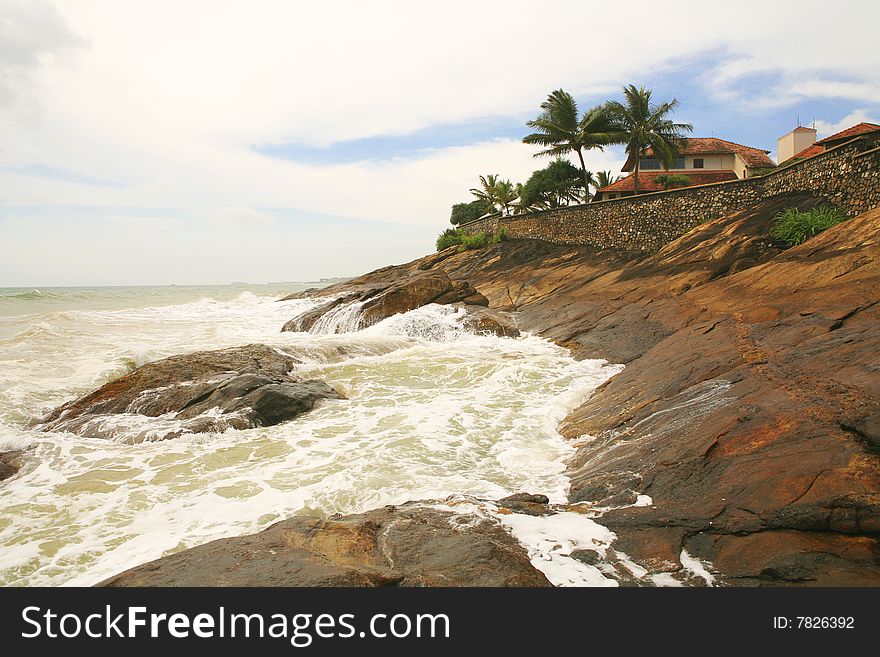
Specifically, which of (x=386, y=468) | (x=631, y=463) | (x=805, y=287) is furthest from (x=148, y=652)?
(x=805, y=287)

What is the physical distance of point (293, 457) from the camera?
7.12m

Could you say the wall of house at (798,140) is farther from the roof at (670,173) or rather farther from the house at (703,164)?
the roof at (670,173)

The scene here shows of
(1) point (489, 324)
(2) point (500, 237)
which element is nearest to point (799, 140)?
(2) point (500, 237)

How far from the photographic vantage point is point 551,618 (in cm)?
293

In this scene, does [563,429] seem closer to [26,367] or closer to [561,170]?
[26,367]

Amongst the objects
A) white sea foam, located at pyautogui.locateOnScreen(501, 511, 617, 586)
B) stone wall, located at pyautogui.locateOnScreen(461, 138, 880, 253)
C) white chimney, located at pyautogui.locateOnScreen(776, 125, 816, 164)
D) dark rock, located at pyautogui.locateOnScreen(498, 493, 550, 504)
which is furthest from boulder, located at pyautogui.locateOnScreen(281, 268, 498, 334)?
white chimney, located at pyautogui.locateOnScreen(776, 125, 816, 164)

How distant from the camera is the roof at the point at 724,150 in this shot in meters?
37.3

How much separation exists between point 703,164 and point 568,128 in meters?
14.3

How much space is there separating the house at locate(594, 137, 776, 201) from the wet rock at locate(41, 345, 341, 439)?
3405cm

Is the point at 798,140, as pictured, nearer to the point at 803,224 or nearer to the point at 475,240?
the point at 475,240

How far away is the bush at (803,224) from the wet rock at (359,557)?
13.4 metres

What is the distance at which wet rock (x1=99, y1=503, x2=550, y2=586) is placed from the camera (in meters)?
3.39

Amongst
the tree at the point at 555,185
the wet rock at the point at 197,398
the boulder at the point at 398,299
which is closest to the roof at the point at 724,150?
the tree at the point at 555,185

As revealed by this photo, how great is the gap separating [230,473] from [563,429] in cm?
464
